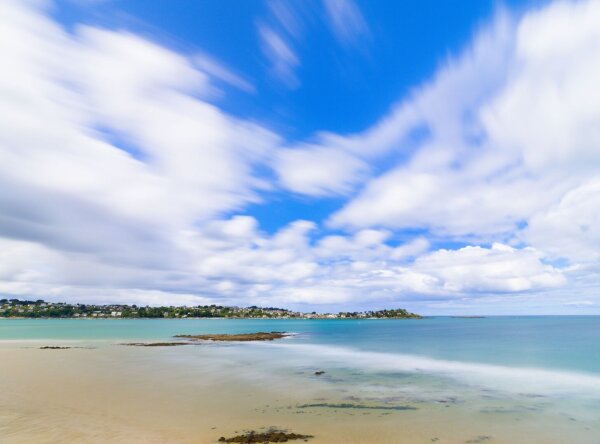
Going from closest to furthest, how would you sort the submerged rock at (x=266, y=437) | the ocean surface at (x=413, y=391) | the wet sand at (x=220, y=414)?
the submerged rock at (x=266, y=437) < the wet sand at (x=220, y=414) < the ocean surface at (x=413, y=391)

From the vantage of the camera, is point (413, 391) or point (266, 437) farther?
point (413, 391)

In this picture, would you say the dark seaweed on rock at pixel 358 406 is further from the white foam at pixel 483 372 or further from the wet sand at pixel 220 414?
the white foam at pixel 483 372

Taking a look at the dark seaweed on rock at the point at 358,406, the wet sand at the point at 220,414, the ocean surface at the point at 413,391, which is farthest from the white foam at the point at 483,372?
the dark seaweed on rock at the point at 358,406

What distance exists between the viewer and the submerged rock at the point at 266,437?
49.2 ft

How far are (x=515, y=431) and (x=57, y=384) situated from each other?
27874 mm

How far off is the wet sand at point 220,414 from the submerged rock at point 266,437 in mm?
586

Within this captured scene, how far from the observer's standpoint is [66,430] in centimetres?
1586

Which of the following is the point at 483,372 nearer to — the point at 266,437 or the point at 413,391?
the point at 413,391

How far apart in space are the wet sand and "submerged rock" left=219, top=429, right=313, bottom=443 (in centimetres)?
59

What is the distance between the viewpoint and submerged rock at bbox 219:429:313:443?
49.2 feet

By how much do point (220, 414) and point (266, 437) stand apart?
4.40m

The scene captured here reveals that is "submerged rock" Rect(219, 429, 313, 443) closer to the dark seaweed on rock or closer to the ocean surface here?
the ocean surface

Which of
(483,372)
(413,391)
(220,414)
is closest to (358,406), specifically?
(413,391)

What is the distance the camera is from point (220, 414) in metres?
18.8
